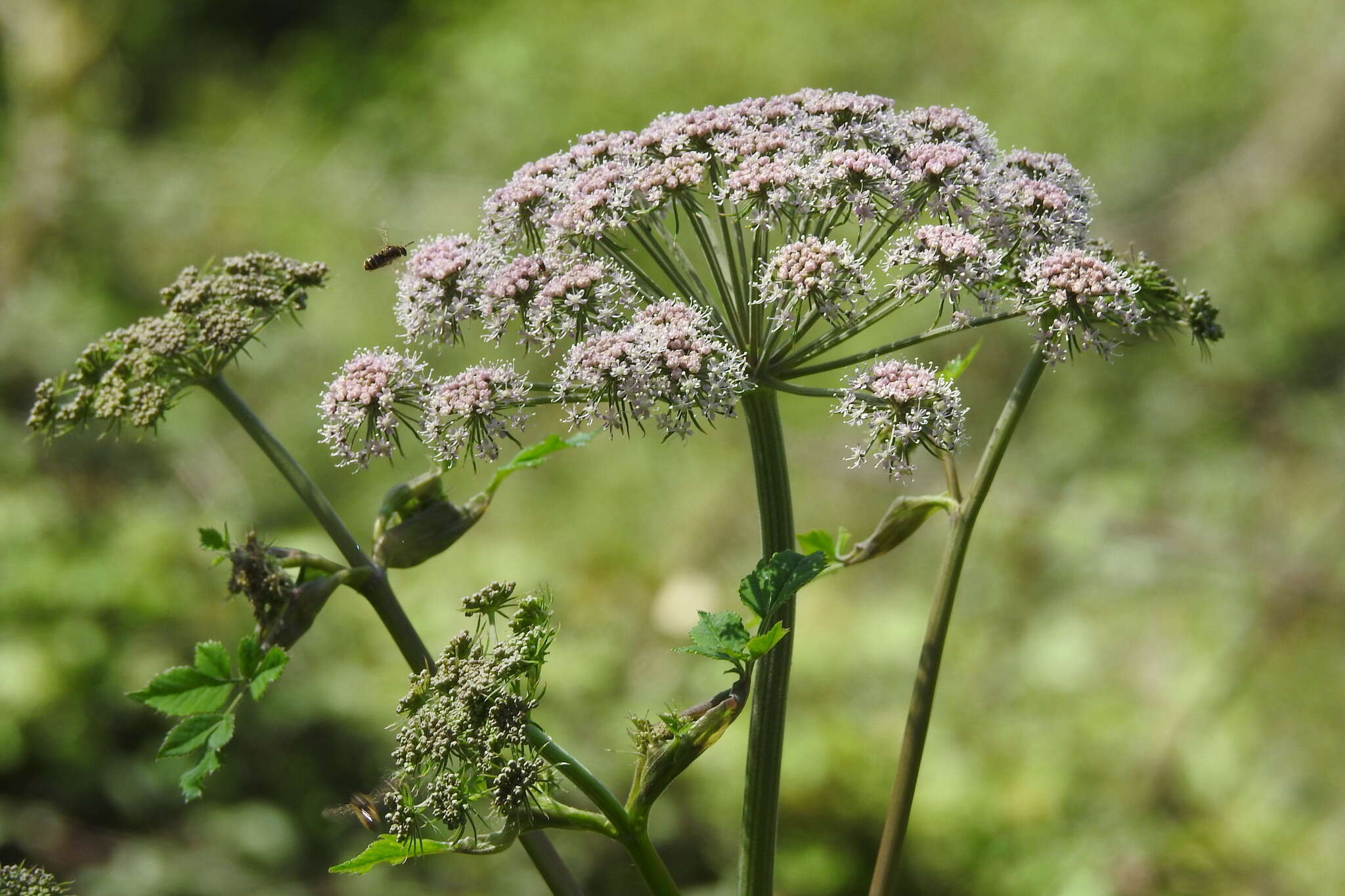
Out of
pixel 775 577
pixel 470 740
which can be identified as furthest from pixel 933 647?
pixel 470 740

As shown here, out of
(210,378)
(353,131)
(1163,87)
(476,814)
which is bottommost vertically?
(476,814)

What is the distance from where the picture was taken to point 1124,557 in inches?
253

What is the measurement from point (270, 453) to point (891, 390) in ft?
3.36

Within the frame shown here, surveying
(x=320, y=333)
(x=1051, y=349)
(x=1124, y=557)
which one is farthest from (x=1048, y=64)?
(x=1051, y=349)

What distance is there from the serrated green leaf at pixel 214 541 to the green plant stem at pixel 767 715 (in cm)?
86

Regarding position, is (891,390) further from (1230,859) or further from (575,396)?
(1230,859)

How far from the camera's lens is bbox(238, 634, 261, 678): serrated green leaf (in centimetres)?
174

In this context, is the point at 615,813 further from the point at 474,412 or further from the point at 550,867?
the point at 474,412

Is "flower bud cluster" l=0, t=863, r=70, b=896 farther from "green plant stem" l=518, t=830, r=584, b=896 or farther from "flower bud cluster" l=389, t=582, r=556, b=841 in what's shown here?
"green plant stem" l=518, t=830, r=584, b=896

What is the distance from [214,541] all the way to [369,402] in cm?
33

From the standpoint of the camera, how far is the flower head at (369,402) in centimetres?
193

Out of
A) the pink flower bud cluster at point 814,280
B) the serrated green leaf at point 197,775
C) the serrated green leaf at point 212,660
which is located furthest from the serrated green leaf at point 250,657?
the pink flower bud cluster at point 814,280

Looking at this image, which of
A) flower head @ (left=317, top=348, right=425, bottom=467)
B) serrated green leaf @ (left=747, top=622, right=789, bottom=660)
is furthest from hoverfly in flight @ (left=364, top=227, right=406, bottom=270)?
serrated green leaf @ (left=747, top=622, right=789, bottom=660)

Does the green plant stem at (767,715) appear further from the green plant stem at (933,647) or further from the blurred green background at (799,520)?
the blurred green background at (799,520)
